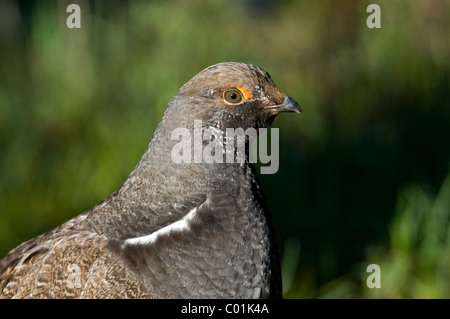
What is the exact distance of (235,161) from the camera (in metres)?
3.17

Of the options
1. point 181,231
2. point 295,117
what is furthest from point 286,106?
point 295,117

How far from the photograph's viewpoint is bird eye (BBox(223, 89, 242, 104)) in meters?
3.22

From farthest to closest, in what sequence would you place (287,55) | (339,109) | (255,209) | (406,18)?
(287,55) < (406,18) < (339,109) < (255,209)

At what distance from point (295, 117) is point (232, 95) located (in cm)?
264

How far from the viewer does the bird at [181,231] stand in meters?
2.93

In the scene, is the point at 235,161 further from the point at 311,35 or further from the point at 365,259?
the point at 311,35

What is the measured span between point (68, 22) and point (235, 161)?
11.2ft

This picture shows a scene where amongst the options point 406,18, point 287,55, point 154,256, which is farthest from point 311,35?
point 154,256

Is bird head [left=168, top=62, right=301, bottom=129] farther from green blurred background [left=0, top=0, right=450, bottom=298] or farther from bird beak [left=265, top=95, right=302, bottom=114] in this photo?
green blurred background [left=0, top=0, right=450, bottom=298]

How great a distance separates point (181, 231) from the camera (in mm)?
2994

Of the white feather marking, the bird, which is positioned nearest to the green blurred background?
the bird

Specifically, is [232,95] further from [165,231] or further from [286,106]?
[165,231]

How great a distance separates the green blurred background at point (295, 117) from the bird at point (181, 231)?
55.0 inches

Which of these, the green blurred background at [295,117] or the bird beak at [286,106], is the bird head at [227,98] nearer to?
the bird beak at [286,106]
